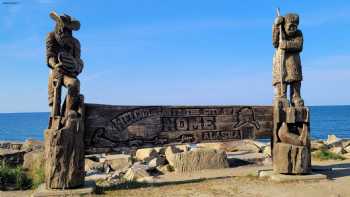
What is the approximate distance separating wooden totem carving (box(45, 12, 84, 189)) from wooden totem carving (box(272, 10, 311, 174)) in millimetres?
4359

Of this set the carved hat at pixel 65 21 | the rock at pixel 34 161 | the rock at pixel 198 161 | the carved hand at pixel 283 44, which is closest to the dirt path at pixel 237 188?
the rock at pixel 198 161

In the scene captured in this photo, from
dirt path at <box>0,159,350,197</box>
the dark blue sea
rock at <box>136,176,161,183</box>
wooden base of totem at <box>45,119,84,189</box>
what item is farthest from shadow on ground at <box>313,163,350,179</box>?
the dark blue sea

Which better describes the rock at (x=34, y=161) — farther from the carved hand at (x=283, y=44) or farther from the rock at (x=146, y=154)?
the carved hand at (x=283, y=44)

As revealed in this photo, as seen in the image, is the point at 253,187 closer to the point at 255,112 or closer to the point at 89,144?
the point at 255,112

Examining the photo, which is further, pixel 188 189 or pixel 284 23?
pixel 284 23

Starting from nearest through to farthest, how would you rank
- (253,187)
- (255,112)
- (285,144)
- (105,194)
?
(105,194)
(253,187)
(285,144)
(255,112)

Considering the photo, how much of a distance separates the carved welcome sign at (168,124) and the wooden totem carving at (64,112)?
0.44m

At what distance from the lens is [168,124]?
8.69 metres

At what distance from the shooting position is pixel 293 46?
30.2 ft

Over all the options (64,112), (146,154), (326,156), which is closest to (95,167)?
(146,154)

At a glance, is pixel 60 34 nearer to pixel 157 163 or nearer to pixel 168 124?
pixel 168 124

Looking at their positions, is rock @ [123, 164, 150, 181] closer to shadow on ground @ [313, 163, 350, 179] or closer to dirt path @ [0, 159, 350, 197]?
dirt path @ [0, 159, 350, 197]

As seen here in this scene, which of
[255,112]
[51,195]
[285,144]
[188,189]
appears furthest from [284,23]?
[51,195]

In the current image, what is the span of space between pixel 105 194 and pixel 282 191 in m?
3.43
